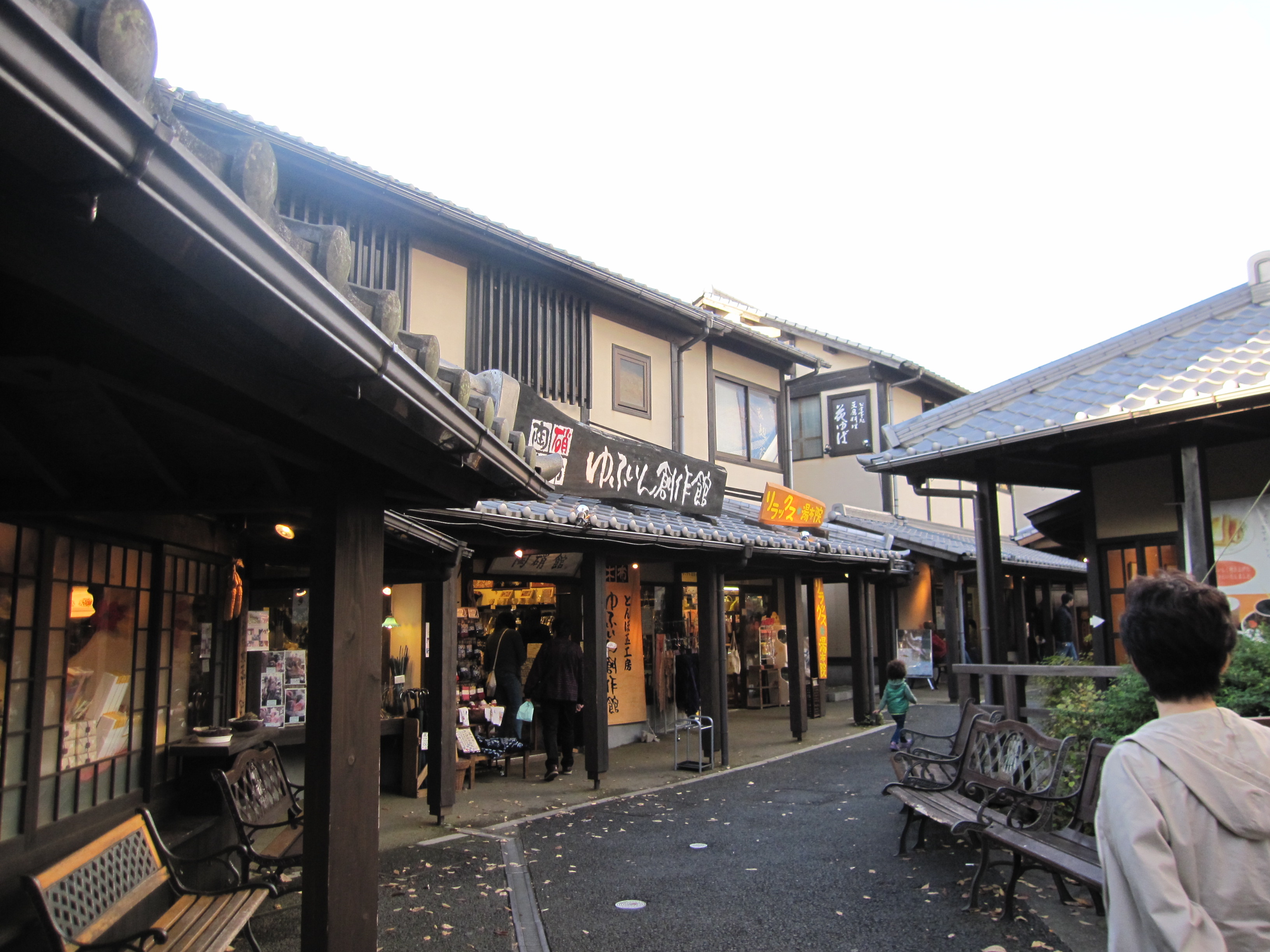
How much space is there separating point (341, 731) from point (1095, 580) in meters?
8.79

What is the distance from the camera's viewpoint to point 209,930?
172 inches

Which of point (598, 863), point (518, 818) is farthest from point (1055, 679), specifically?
point (518, 818)

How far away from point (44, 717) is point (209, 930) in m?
1.57

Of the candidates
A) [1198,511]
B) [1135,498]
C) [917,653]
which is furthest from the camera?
[917,653]

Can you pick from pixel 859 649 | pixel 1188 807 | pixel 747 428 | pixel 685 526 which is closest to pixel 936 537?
pixel 859 649

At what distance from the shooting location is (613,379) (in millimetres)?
14062

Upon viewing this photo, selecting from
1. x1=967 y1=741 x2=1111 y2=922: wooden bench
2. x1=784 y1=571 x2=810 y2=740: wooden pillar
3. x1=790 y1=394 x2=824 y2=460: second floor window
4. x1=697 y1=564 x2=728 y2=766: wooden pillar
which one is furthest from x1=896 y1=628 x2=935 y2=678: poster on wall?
x1=967 y1=741 x2=1111 y2=922: wooden bench

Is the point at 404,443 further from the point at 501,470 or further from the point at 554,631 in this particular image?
the point at 554,631

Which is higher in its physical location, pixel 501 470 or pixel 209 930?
pixel 501 470

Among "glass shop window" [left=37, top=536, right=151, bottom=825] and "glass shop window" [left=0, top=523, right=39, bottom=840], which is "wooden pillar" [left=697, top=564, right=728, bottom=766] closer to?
"glass shop window" [left=37, top=536, right=151, bottom=825]

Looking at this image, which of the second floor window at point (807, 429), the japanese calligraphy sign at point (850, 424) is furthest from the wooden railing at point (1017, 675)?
the second floor window at point (807, 429)

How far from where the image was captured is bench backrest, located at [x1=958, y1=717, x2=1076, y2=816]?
6.25 meters

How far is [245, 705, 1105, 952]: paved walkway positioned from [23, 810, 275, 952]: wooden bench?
1.12 meters

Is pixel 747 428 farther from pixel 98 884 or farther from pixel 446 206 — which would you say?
pixel 98 884
